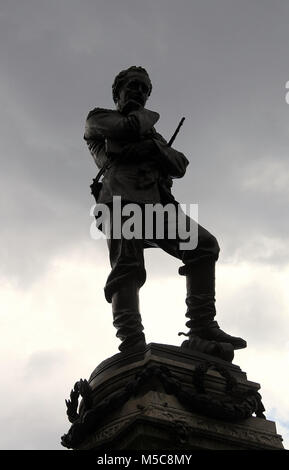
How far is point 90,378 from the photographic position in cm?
756

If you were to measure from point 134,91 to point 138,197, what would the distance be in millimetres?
1762

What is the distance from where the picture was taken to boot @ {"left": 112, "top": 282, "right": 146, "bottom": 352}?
7551mm

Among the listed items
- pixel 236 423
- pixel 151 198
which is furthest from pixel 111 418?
pixel 151 198

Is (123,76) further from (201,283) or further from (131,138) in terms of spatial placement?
(201,283)

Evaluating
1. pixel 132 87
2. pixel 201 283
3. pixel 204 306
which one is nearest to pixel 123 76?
pixel 132 87

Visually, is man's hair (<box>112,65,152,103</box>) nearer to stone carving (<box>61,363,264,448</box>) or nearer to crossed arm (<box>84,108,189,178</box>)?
crossed arm (<box>84,108,189,178</box>)

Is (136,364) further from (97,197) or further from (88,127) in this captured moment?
(88,127)

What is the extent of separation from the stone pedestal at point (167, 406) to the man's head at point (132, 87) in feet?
12.3

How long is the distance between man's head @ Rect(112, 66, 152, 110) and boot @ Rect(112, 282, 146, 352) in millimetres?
2764

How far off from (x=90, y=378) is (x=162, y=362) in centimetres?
108

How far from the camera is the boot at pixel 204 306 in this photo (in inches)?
308

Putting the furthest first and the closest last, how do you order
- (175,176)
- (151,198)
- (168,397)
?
(175,176) < (151,198) < (168,397)

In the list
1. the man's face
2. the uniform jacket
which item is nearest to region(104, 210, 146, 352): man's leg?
the uniform jacket

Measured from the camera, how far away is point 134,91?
30.9 ft
